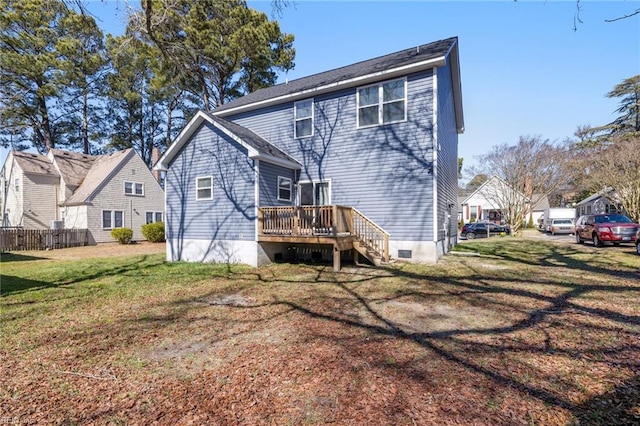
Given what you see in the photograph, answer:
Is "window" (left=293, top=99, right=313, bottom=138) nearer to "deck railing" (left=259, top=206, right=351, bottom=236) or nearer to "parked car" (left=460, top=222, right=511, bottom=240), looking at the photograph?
"deck railing" (left=259, top=206, right=351, bottom=236)

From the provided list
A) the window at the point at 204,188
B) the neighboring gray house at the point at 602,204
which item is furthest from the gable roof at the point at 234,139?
the neighboring gray house at the point at 602,204

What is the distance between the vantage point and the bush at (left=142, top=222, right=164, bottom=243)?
20.9m

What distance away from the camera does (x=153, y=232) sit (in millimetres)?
20875

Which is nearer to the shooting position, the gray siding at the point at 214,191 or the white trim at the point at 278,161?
the white trim at the point at 278,161

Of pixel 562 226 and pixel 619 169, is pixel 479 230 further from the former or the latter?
pixel 619 169

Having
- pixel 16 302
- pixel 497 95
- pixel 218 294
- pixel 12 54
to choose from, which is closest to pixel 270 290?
pixel 218 294

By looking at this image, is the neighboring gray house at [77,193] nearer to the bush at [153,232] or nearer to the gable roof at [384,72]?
the bush at [153,232]

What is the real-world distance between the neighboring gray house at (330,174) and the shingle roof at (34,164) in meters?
15.7

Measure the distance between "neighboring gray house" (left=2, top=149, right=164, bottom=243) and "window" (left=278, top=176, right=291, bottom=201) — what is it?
1596 cm

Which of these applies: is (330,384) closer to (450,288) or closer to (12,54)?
(450,288)

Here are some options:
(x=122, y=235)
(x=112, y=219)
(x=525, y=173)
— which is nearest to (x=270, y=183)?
(x=122, y=235)

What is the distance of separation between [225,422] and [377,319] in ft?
10.2

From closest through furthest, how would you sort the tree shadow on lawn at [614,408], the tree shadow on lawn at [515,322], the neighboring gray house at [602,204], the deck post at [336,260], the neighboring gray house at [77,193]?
the tree shadow on lawn at [614,408] < the tree shadow on lawn at [515,322] < the deck post at [336,260] < the neighboring gray house at [77,193] < the neighboring gray house at [602,204]

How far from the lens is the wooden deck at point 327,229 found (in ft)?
31.0
